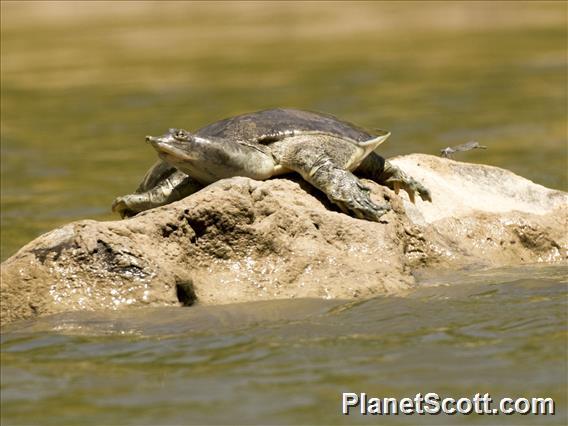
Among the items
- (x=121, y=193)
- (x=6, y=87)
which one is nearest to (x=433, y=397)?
(x=121, y=193)

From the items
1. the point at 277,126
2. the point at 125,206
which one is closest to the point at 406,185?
the point at 277,126

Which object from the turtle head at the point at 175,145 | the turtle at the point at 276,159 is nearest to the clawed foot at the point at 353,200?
the turtle at the point at 276,159

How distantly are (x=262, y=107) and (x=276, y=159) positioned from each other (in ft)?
25.4

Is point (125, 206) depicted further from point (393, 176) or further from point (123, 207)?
point (393, 176)

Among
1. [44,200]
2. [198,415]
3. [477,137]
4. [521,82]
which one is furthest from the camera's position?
[521,82]

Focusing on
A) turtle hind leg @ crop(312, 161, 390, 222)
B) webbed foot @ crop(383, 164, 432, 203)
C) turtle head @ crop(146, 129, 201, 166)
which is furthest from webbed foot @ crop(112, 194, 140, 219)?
webbed foot @ crop(383, 164, 432, 203)

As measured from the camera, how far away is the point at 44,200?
30.9 ft

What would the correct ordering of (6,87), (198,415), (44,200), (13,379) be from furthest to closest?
(6,87), (44,200), (13,379), (198,415)

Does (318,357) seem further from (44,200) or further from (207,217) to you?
(44,200)

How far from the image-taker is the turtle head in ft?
17.0

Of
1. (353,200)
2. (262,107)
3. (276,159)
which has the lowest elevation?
(353,200)

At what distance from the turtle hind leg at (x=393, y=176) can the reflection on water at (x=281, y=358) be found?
752 mm

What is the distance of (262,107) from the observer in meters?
13.2

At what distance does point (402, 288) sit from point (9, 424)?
5.99 feet
